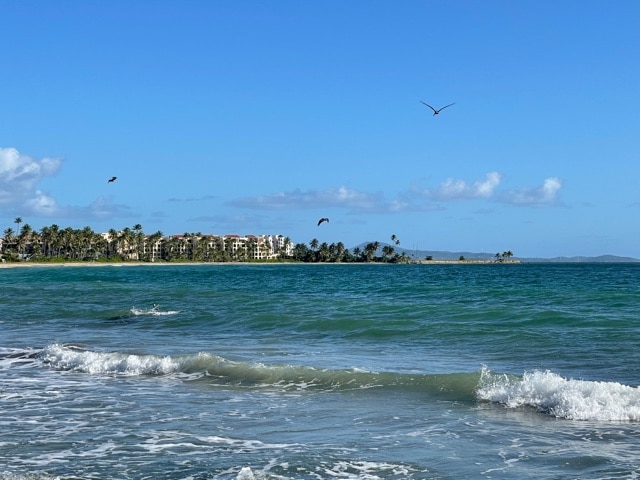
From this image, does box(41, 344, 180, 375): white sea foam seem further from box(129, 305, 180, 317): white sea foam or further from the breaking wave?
box(129, 305, 180, 317): white sea foam

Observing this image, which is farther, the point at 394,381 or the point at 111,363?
the point at 111,363

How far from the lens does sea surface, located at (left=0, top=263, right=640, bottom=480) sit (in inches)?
389

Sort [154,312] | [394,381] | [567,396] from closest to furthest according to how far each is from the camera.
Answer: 1. [567,396]
2. [394,381]
3. [154,312]

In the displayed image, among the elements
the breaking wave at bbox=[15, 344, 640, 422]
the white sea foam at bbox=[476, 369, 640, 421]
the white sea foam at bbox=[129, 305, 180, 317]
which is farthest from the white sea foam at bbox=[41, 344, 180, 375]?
the white sea foam at bbox=[129, 305, 180, 317]

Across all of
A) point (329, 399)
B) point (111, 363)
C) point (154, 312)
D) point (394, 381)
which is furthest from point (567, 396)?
point (154, 312)

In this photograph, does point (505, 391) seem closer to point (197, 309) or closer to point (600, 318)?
point (600, 318)

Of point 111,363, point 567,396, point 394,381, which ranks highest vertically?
point 567,396

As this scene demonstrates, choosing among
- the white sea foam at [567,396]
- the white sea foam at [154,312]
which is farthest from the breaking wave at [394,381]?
the white sea foam at [154,312]

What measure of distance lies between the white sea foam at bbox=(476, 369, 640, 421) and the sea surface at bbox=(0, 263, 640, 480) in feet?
0.11

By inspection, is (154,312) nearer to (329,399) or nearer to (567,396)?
(329,399)

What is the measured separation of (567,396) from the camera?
13148 millimetres

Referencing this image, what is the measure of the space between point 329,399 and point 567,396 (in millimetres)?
4269

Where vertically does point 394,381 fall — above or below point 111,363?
above

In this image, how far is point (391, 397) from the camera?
14.2m
